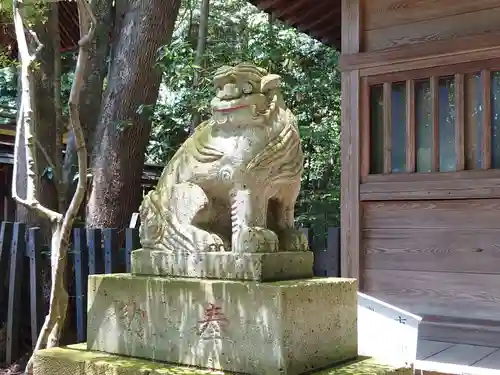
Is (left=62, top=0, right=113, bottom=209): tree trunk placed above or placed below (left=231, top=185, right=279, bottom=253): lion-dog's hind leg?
above

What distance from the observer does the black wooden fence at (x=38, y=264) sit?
5.31 m

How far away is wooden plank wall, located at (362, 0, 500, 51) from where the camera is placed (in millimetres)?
4520

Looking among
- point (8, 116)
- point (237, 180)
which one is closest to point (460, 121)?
point (237, 180)

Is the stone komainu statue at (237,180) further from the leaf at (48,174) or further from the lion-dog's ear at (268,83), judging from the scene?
the leaf at (48,174)

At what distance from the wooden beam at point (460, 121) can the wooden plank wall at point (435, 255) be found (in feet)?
1.05

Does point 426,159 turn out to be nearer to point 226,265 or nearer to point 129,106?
point 226,265

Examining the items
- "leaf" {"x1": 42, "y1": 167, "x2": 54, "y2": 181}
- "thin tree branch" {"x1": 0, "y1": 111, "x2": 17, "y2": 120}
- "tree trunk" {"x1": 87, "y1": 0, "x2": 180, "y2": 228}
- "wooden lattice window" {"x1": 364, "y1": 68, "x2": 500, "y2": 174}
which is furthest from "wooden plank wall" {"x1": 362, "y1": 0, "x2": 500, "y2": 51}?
"thin tree branch" {"x1": 0, "y1": 111, "x2": 17, "y2": 120}

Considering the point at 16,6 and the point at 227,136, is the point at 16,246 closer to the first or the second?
the point at 16,6

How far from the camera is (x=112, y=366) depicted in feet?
8.50

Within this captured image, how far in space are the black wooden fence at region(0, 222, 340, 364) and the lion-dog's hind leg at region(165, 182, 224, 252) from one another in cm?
250

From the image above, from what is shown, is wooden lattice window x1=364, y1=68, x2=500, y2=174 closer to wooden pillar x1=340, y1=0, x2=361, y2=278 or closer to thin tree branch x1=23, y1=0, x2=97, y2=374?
wooden pillar x1=340, y1=0, x2=361, y2=278

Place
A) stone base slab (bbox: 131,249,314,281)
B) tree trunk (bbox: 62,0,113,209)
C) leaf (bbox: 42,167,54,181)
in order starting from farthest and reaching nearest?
tree trunk (bbox: 62,0,113,209), leaf (bbox: 42,167,54,181), stone base slab (bbox: 131,249,314,281)

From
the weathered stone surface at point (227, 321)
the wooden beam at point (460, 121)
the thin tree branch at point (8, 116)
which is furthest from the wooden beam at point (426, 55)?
the thin tree branch at point (8, 116)

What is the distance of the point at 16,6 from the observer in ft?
12.9
